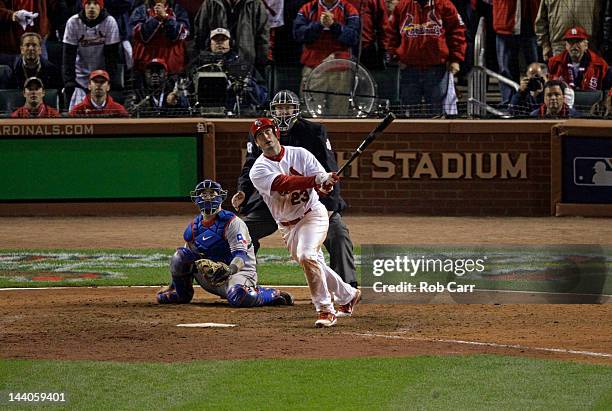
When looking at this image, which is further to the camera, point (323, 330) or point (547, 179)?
point (547, 179)

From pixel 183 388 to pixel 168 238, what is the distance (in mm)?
8613

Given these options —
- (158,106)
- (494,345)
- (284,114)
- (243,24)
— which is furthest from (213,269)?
(243,24)

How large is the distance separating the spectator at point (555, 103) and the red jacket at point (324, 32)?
103 inches

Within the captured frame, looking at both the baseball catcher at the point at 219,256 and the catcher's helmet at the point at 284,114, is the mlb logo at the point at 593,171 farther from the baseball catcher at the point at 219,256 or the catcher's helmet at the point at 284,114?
the baseball catcher at the point at 219,256

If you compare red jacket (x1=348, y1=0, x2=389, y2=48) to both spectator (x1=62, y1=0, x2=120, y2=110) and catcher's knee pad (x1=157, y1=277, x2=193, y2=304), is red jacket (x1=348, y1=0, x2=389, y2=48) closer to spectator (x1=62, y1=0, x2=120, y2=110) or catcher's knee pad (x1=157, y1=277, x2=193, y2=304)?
spectator (x1=62, y1=0, x2=120, y2=110)

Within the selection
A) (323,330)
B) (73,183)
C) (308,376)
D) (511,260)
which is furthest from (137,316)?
(73,183)

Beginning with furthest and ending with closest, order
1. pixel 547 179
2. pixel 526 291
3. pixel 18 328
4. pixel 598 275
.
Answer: pixel 547 179 → pixel 598 275 → pixel 526 291 → pixel 18 328

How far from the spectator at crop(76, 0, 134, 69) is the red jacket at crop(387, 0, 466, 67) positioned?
12.2 feet

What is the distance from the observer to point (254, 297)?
12203 millimetres

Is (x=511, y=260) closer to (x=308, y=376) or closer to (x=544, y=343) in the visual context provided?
(x=544, y=343)

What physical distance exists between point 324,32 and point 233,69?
1400 millimetres

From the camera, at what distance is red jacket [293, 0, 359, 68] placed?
60.8 ft

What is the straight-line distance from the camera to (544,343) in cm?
1027

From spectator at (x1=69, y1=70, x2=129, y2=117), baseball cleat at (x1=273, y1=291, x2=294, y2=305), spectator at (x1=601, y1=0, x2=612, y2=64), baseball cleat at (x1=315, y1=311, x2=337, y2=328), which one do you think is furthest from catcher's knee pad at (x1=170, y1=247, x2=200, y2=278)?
spectator at (x1=601, y1=0, x2=612, y2=64)
